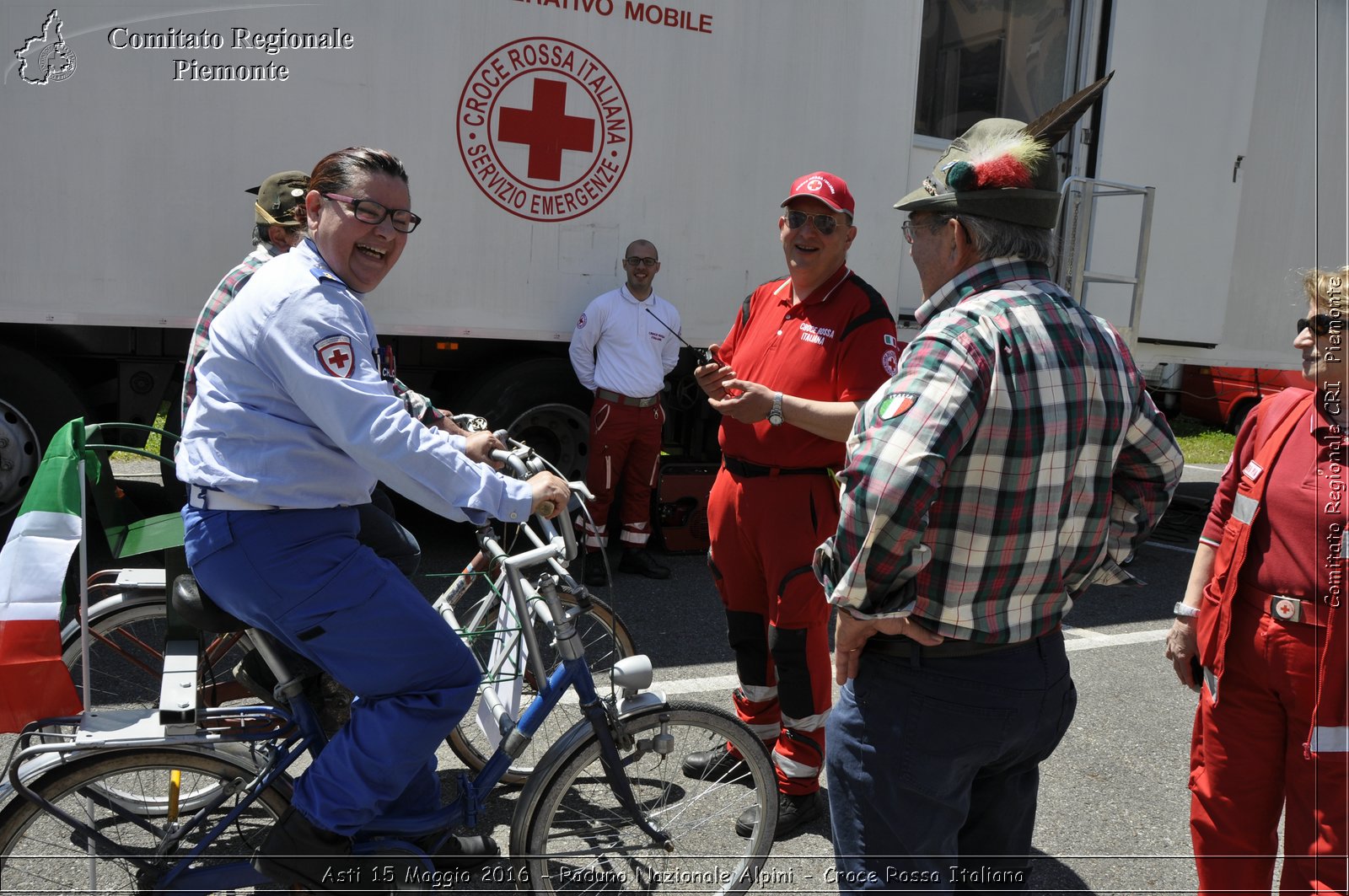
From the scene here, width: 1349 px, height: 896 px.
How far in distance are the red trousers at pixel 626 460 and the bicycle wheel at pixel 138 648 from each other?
3119 mm

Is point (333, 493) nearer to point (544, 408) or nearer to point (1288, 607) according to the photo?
point (1288, 607)

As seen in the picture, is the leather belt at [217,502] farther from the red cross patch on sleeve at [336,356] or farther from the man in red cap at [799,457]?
the man in red cap at [799,457]

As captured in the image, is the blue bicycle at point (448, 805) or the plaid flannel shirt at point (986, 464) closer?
the plaid flannel shirt at point (986, 464)

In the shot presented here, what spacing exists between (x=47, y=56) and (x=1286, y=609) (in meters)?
5.23

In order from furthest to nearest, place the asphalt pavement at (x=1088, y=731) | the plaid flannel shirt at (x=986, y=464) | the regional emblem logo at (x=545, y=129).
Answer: the regional emblem logo at (x=545, y=129) < the asphalt pavement at (x=1088, y=731) < the plaid flannel shirt at (x=986, y=464)

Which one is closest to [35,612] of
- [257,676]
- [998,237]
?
[257,676]

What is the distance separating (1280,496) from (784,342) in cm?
141

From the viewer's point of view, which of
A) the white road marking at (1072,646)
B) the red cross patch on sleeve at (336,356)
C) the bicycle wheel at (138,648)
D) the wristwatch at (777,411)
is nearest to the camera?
the red cross patch on sleeve at (336,356)

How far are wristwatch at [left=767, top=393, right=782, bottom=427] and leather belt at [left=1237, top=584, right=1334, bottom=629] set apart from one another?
124 cm

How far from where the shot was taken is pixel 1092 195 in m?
6.90

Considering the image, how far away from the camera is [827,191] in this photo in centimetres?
317

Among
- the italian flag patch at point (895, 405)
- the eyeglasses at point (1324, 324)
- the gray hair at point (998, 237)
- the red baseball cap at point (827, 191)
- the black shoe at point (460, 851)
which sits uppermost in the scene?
the red baseball cap at point (827, 191)

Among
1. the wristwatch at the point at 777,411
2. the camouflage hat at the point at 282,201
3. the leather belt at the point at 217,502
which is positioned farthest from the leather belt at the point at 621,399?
the leather belt at the point at 217,502

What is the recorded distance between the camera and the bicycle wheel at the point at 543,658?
8.93 feet
